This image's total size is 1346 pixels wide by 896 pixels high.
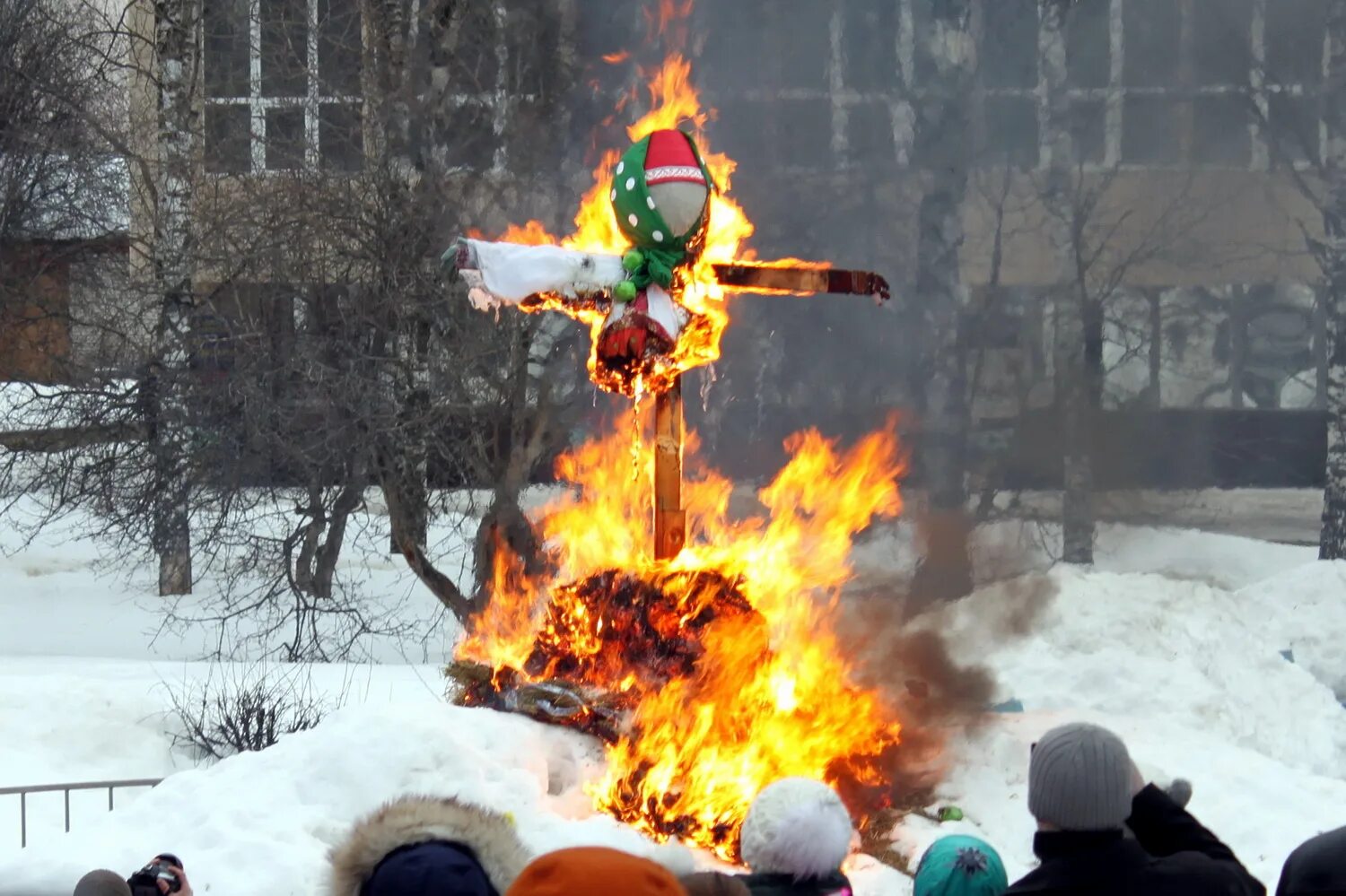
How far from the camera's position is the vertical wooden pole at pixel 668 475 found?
24.2ft

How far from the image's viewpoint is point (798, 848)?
3.73m

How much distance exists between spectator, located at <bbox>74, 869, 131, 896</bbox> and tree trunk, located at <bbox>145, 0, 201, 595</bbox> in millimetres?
11866

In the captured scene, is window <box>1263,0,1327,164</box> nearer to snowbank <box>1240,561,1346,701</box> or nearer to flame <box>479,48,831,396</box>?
snowbank <box>1240,561,1346,701</box>

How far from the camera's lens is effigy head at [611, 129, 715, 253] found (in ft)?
23.4

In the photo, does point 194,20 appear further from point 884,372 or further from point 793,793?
point 793,793

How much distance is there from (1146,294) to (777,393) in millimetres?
3620

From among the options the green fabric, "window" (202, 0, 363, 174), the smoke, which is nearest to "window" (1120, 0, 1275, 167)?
the smoke

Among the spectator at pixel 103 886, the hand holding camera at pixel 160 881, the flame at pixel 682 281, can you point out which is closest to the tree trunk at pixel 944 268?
the flame at pixel 682 281

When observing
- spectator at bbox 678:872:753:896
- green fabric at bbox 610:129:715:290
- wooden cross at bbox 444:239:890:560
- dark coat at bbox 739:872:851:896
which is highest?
green fabric at bbox 610:129:715:290

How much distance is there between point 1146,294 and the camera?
1516cm

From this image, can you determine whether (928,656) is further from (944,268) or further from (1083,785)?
(1083,785)

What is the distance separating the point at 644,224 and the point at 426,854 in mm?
4519

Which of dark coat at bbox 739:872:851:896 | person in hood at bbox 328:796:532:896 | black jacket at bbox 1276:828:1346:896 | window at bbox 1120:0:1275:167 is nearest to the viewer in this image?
person in hood at bbox 328:796:532:896

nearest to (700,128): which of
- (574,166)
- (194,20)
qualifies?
(574,166)
